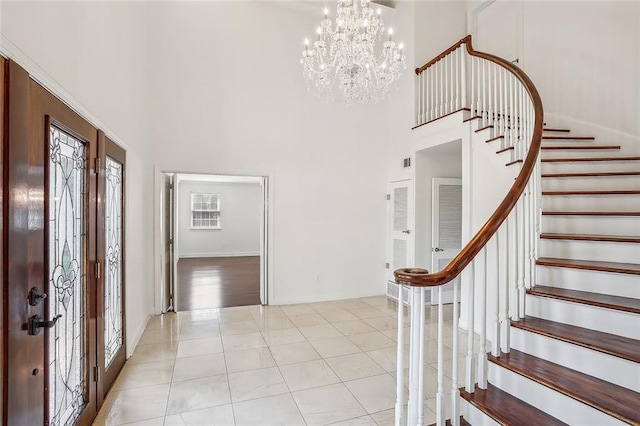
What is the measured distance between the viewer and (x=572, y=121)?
446cm

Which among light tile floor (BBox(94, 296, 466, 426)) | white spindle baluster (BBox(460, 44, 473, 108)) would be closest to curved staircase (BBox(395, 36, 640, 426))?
Answer: light tile floor (BBox(94, 296, 466, 426))

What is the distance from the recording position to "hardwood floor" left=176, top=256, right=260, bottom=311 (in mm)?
5258

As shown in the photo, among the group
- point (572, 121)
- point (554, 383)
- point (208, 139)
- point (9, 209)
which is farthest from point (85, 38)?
point (572, 121)

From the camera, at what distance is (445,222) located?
5.16 metres

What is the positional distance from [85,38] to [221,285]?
508 centimetres

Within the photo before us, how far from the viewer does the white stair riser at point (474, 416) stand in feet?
5.88

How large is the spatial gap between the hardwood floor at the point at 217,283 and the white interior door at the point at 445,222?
3.07m

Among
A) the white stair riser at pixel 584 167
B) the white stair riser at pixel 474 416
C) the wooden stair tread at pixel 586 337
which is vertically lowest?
the white stair riser at pixel 474 416

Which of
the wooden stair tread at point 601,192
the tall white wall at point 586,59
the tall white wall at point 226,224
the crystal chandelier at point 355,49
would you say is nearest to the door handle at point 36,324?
the crystal chandelier at point 355,49

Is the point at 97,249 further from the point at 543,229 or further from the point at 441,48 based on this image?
the point at 441,48

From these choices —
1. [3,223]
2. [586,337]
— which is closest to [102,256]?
[3,223]

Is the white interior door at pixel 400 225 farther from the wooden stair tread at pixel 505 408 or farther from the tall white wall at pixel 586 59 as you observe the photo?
the wooden stair tread at pixel 505 408

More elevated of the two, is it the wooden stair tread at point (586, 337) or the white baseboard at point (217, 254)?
the wooden stair tread at point (586, 337)

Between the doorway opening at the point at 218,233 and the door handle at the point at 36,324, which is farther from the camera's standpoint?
the doorway opening at the point at 218,233
